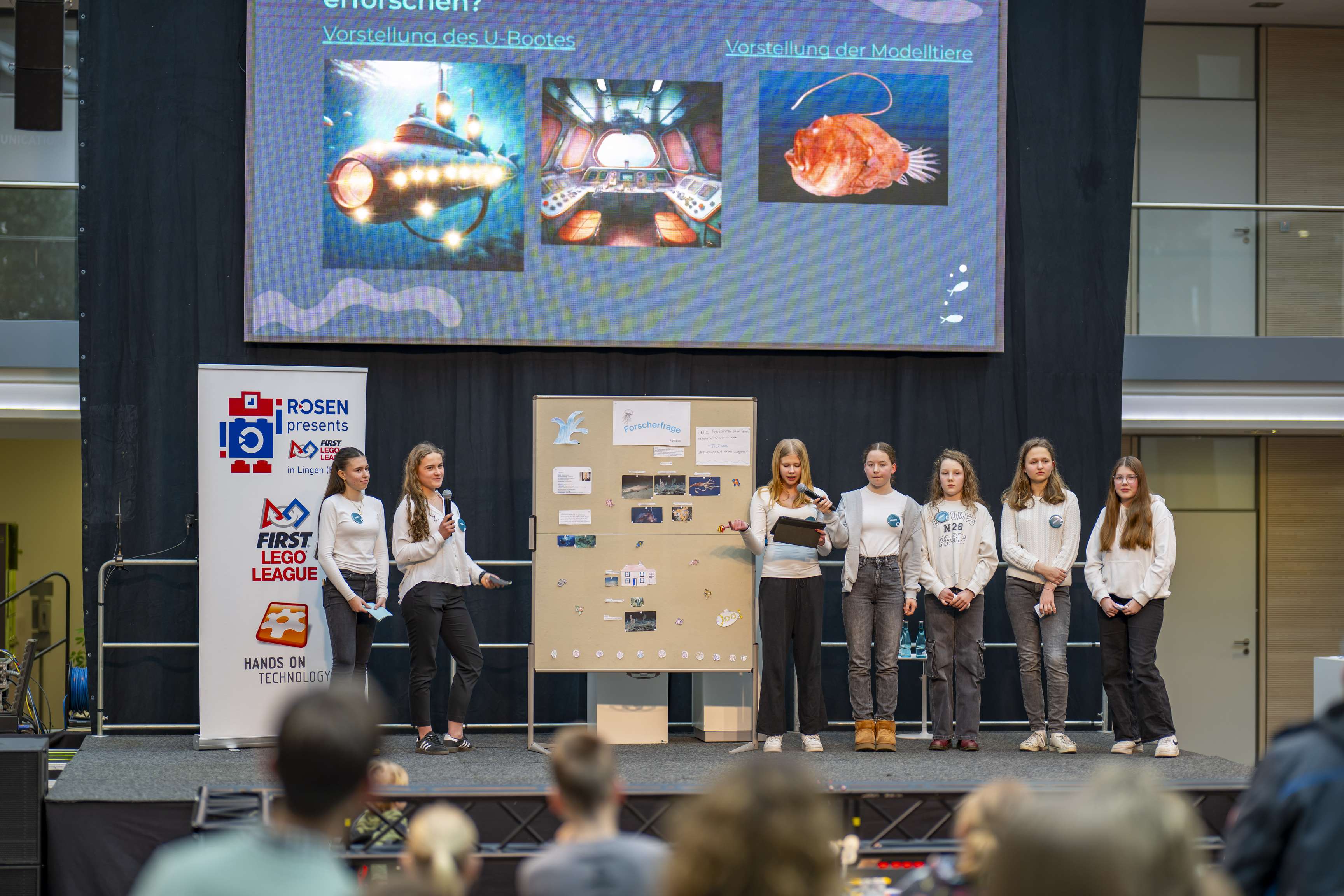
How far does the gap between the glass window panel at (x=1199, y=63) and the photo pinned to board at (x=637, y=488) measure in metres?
5.30

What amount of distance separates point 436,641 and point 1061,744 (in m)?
3.07

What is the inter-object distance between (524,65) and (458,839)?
5321mm

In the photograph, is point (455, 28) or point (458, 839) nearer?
point (458, 839)

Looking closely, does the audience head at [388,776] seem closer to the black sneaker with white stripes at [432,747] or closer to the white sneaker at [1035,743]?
the black sneaker with white stripes at [432,747]

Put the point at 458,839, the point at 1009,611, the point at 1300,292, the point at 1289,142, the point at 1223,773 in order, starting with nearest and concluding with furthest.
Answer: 1. the point at 458,839
2. the point at 1223,773
3. the point at 1009,611
4. the point at 1300,292
5. the point at 1289,142

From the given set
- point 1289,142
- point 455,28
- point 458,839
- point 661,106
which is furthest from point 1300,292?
point 458,839

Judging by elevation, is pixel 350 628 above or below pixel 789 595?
below

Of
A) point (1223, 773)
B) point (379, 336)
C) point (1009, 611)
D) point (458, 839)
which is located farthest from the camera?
point (379, 336)

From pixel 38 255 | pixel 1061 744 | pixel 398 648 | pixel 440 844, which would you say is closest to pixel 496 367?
pixel 398 648

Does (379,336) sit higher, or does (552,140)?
(552,140)

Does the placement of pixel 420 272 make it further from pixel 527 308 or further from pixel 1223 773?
pixel 1223 773

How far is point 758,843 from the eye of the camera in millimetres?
1523

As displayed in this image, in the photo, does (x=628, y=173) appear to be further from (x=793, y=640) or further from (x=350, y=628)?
(x=350, y=628)

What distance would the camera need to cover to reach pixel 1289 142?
358 inches
